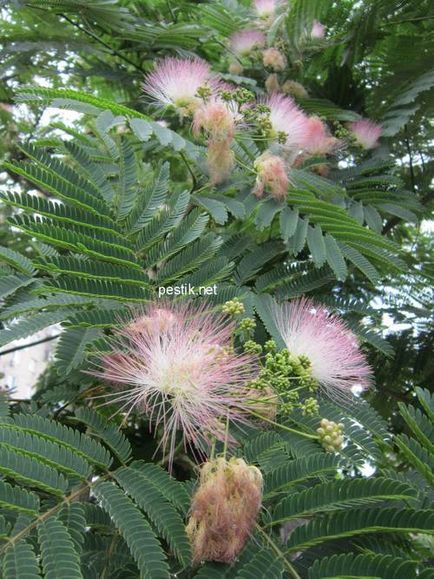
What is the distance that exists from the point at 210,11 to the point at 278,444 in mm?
2696

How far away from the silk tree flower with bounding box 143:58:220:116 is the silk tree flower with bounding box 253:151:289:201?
17.8 inches

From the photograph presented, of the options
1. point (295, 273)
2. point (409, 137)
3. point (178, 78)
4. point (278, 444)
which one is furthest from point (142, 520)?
point (409, 137)

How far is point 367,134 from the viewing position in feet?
10.3

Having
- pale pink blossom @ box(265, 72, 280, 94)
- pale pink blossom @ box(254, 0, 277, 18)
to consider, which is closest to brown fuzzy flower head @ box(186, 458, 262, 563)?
pale pink blossom @ box(265, 72, 280, 94)

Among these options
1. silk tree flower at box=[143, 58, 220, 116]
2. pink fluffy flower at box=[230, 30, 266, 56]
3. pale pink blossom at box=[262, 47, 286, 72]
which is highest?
pink fluffy flower at box=[230, 30, 266, 56]

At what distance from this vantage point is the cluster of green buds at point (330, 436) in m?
1.61

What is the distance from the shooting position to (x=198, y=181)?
262cm

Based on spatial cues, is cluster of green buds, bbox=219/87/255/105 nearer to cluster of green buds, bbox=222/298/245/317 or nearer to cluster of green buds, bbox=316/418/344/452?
cluster of green buds, bbox=222/298/245/317

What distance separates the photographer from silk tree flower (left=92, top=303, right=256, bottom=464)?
156 centimetres

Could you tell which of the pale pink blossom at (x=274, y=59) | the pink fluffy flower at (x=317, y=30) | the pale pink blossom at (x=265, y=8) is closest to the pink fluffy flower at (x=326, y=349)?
the pale pink blossom at (x=274, y=59)

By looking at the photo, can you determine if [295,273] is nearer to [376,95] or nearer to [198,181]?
[198,181]

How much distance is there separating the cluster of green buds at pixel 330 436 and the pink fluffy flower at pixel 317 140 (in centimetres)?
165

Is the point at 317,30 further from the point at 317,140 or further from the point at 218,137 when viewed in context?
the point at 218,137

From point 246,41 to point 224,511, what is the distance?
2.85 meters
